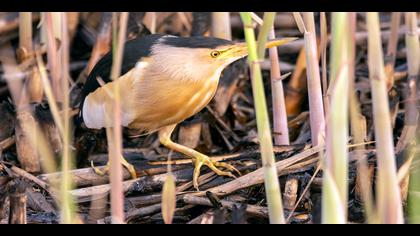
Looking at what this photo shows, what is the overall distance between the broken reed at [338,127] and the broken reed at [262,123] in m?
0.12

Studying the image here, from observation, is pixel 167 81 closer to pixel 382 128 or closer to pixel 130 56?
pixel 130 56

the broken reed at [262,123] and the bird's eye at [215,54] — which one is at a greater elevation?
the bird's eye at [215,54]

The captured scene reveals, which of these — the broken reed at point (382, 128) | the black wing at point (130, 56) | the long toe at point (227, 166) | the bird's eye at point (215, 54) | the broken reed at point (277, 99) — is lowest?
the broken reed at point (382, 128)

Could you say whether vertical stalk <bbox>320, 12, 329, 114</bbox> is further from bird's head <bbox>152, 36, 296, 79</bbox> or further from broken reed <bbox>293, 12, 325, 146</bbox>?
bird's head <bbox>152, 36, 296, 79</bbox>

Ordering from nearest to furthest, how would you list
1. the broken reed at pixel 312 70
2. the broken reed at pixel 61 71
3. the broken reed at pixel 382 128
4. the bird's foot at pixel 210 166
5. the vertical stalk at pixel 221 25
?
1. the broken reed at pixel 382 128
2. the broken reed at pixel 61 71
3. the broken reed at pixel 312 70
4. the bird's foot at pixel 210 166
5. the vertical stalk at pixel 221 25

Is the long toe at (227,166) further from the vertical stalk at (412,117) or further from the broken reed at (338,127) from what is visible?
the broken reed at (338,127)

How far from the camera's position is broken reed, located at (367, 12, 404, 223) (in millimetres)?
1330

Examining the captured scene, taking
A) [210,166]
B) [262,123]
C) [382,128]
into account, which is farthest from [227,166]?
[382,128]

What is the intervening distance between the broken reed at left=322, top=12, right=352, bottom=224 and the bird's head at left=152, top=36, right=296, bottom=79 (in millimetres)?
810

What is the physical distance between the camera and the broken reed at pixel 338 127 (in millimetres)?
1338

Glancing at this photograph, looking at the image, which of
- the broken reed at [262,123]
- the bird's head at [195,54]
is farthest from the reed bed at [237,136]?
the bird's head at [195,54]

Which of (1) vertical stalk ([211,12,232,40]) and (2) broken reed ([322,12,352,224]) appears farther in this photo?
(1) vertical stalk ([211,12,232,40])

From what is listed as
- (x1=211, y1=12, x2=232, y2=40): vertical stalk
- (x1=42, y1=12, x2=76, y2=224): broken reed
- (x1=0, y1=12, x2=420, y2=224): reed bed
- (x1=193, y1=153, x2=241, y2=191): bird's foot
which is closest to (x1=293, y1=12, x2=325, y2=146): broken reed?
(x1=0, y1=12, x2=420, y2=224): reed bed
